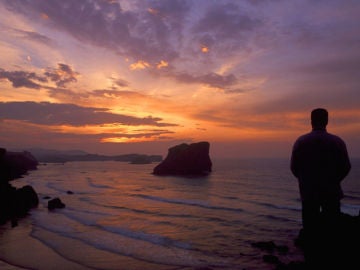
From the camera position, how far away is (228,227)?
2075 centimetres

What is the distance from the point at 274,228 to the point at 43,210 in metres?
19.8

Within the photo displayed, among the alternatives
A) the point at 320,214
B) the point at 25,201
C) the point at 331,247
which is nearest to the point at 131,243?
the point at 331,247

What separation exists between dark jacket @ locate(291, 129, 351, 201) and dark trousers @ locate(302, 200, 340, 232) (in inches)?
4.7

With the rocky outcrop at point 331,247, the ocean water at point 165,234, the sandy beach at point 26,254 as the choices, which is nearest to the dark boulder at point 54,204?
the ocean water at point 165,234

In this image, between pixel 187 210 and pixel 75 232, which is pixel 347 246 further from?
pixel 187 210

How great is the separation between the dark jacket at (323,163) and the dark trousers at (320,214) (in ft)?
0.39

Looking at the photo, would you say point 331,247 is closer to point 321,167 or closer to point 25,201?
point 321,167

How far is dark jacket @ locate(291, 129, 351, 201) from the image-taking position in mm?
5090

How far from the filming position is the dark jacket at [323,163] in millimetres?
5090

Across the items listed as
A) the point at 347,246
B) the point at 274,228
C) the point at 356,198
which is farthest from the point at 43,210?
the point at 356,198

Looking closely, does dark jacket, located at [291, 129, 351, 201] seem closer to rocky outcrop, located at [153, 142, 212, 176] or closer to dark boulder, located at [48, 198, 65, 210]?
dark boulder, located at [48, 198, 65, 210]

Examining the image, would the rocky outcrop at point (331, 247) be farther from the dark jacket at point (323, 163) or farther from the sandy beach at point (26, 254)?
the sandy beach at point (26, 254)

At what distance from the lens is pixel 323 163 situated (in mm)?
5125

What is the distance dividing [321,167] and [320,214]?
85 cm
